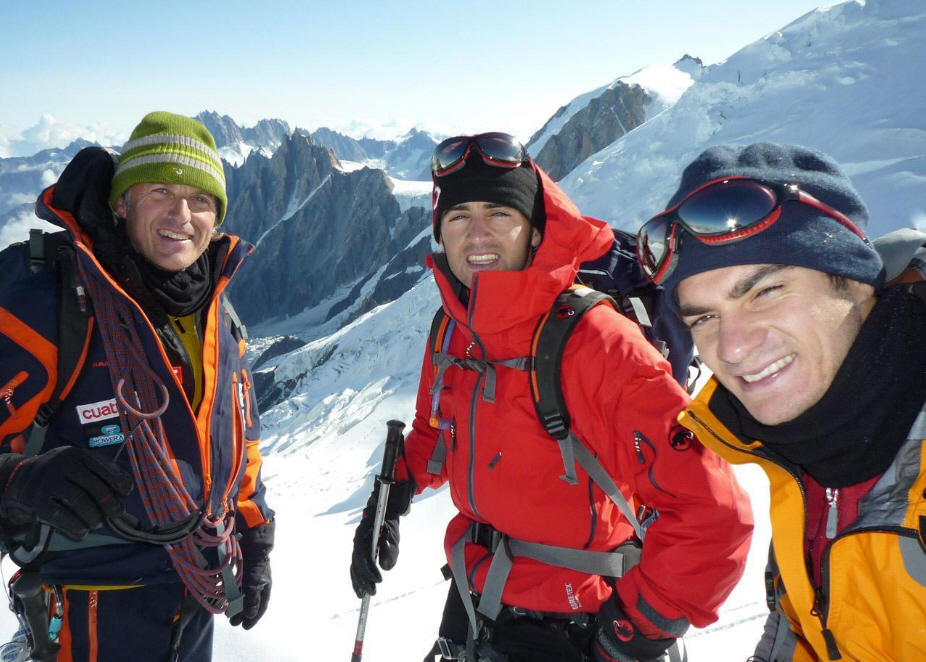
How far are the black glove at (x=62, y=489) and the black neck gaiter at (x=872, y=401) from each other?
295 centimetres

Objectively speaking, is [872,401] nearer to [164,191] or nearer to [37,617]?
[164,191]

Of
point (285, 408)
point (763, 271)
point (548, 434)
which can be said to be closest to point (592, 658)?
point (548, 434)

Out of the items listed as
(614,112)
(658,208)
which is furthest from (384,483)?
(614,112)

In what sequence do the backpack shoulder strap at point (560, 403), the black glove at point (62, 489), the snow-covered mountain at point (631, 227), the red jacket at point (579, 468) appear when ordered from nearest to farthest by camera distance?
the red jacket at point (579, 468), the black glove at point (62, 489), the backpack shoulder strap at point (560, 403), the snow-covered mountain at point (631, 227)

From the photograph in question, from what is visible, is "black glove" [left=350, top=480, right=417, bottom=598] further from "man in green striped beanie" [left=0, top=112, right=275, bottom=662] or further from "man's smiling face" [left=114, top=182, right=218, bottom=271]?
"man's smiling face" [left=114, top=182, right=218, bottom=271]

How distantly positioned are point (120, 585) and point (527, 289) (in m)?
2.70

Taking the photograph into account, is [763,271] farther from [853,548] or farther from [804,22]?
[804,22]

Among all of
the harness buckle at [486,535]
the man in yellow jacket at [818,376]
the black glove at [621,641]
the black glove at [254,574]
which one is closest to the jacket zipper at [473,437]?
the harness buckle at [486,535]

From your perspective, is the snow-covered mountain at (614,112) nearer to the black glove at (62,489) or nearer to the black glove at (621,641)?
the black glove at (621,641)

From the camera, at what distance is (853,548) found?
1629 millimetres

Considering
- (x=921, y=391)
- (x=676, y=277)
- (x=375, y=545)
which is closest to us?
(x=921, y=391)

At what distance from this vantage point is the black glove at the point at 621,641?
2193mm

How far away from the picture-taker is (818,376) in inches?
67.5

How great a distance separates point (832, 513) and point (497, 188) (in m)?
2.27
